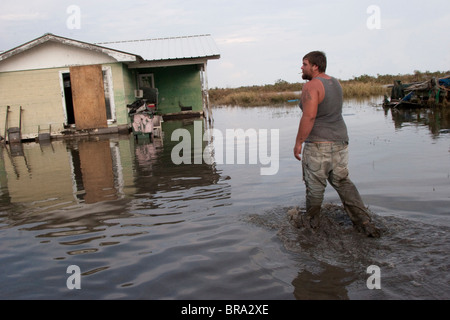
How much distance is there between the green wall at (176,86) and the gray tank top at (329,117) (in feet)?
64.9

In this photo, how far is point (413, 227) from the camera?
4.53 metres

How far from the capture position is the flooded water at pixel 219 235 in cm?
346

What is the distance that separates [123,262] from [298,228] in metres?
1.95

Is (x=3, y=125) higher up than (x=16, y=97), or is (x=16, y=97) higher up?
(x=16, y=97)

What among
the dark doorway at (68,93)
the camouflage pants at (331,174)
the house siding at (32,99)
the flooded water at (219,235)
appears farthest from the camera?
the dark doorway at (68,93)

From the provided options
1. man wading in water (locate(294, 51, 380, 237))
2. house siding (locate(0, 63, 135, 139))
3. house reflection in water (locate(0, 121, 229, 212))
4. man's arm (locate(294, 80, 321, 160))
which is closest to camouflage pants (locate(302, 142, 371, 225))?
man wading in water (locate(294, 51, 380, 237))

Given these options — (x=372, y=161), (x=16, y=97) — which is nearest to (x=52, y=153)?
(x=16, y=97)

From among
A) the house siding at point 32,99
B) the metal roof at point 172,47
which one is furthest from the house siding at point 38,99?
the metal roof at point 172,47

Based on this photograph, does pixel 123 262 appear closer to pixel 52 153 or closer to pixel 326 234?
pixel 326 234

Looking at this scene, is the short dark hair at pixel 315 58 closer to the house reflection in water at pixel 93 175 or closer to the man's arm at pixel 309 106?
the man's arm at pixel 309 106

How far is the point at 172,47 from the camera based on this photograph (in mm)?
22078

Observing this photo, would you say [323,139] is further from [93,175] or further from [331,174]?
[93,175]

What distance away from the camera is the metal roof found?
767 inches

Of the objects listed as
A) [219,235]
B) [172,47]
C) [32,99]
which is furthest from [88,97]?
[219,235]
